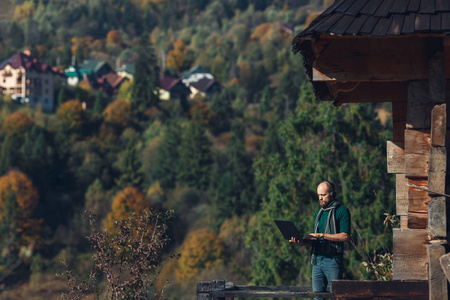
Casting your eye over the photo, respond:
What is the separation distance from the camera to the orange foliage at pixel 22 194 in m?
88.4

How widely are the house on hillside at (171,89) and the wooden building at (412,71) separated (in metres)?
125

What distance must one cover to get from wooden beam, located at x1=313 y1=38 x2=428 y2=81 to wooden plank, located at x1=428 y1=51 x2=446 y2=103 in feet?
0.22

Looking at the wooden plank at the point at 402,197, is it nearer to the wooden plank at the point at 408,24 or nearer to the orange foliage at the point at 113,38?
the wooden plank at the point at 408,24

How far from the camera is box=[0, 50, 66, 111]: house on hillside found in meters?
127

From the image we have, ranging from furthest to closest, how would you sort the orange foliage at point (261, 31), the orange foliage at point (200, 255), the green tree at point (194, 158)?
1. the orange foliage at point (261, 31)
2. the green tree at point (194, 158)
3. the orange foliage at point (200, 255)

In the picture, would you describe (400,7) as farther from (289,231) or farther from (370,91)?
(289,231)

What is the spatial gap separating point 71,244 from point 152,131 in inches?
1095

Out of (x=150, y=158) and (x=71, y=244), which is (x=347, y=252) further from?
(x=150, y=158)

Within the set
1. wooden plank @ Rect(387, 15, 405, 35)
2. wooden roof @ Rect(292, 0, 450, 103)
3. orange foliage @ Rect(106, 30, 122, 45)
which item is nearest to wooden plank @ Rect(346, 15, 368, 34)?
wooden roof @ Rect(292, 0, 450, 103)

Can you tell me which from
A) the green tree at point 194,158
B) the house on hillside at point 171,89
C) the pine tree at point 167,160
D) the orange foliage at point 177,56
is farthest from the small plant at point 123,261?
the orange foliage at point 177,56

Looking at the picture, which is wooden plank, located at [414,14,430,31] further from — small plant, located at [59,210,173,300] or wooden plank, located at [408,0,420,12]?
small plant, located at [59,210,173,300]

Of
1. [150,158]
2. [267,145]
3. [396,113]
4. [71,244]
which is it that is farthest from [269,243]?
[150,158]

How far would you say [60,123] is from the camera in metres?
108

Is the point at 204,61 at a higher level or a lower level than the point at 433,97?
higher
